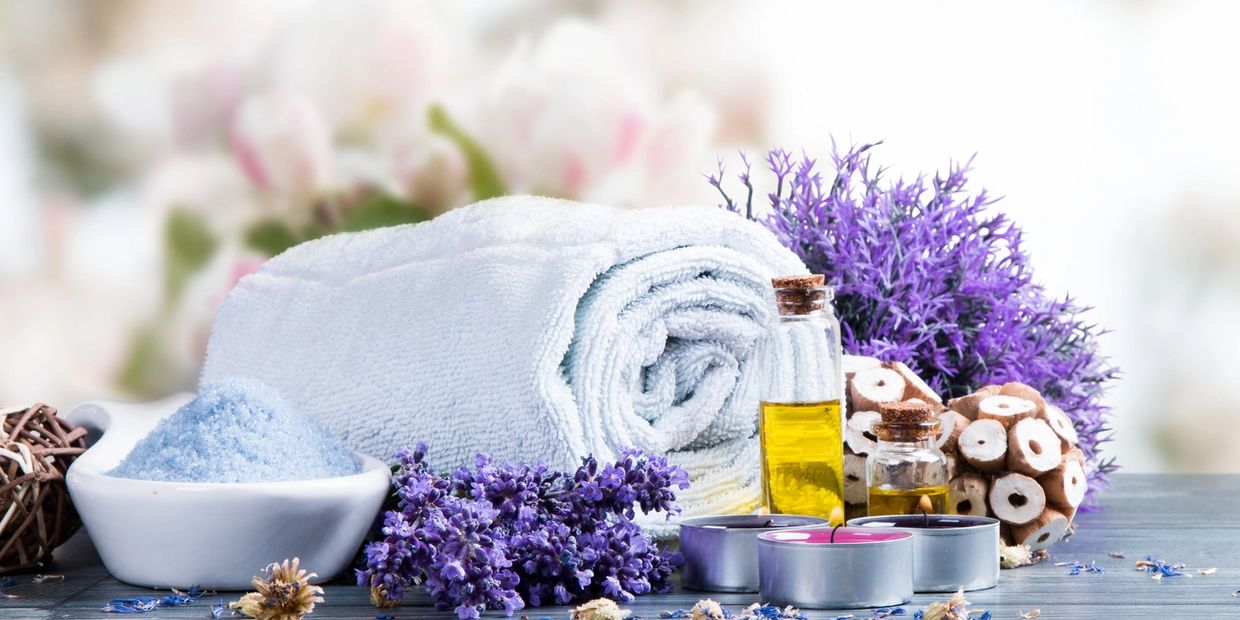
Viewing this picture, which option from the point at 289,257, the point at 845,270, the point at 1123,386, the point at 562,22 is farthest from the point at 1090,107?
the point at 289,257

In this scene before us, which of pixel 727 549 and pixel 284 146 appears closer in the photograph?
pixel 727 549

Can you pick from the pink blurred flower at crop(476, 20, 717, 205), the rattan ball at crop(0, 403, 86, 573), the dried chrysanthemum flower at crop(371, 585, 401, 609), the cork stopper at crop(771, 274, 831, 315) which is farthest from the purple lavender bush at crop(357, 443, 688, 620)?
the pink blurred flower at crop(476, 20, 717, 205)

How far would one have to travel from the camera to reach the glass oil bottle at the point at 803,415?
737 mm

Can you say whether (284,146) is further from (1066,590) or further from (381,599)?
(1066,590)

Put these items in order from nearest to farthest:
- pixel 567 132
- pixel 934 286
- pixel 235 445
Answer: pixel 235 445 → pixel 934 286 → pixel 567 132

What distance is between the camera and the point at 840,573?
0.63 metres

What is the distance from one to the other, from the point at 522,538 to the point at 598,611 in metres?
0.06

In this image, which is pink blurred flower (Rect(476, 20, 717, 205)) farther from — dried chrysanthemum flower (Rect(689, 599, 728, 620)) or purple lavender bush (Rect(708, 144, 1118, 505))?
dried chrysanthemum flower (Rect(689, 599, 728, 620))

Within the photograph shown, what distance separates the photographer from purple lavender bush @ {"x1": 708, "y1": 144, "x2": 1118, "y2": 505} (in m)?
0.94

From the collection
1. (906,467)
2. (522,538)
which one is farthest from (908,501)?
(522,538)

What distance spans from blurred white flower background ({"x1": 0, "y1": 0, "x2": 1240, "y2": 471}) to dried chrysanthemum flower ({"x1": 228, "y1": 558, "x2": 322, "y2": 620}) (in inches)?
39.9

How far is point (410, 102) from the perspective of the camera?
1642 millimetres

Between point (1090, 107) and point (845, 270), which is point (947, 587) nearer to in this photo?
point (845, 270)

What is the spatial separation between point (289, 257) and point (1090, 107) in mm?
1095
